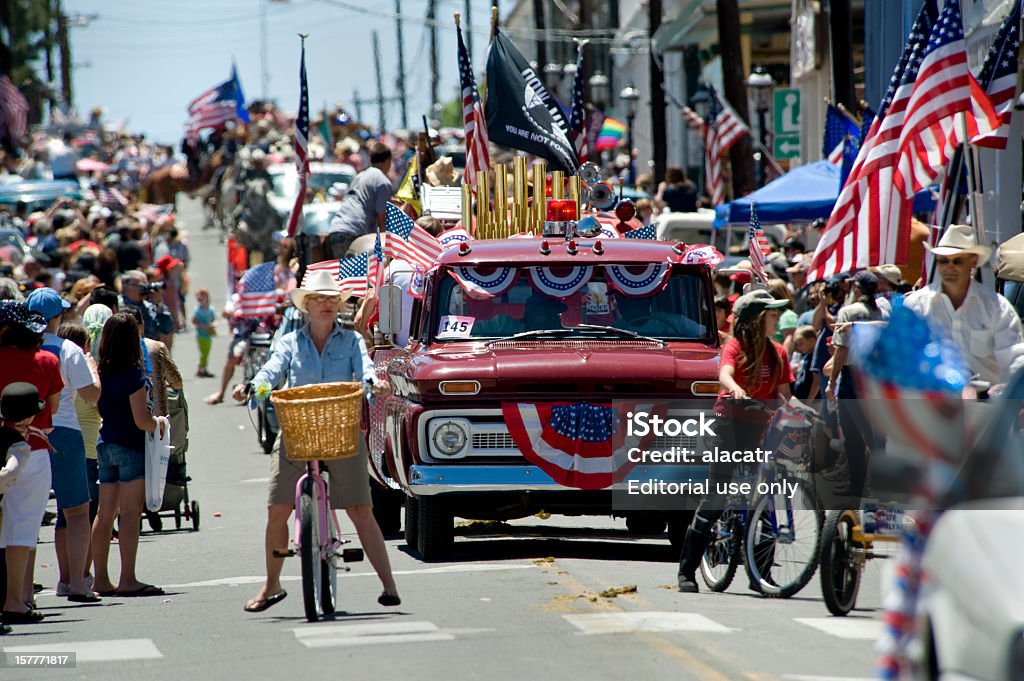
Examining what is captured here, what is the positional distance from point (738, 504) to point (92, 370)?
4.17 m

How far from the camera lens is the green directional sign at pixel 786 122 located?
30.5m

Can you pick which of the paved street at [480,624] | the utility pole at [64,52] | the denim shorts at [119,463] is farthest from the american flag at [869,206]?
the utility pole at [64,52]

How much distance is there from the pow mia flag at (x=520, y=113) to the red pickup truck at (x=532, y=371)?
6509 mm

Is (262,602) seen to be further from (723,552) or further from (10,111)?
(10,111)

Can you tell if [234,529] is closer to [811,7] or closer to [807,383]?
[807,383]

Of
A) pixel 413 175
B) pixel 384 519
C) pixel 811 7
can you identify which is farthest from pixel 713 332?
pixel 811 7

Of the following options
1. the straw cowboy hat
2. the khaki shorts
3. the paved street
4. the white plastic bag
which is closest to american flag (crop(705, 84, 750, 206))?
the straw cowboy hat

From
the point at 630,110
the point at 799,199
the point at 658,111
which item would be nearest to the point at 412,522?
the point at 799,199

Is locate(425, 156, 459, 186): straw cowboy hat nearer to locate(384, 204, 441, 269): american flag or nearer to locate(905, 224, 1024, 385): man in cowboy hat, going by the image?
locate(384, 204, 441, 269): american flag

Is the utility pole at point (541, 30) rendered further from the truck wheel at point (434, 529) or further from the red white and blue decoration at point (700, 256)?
the truck wheel at point (434, 529)

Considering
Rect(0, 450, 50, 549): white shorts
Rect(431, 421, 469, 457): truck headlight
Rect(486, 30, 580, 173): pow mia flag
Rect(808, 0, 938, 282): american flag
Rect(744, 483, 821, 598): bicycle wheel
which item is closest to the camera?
Rect(744, 483, 821, 598): bicycle wheel

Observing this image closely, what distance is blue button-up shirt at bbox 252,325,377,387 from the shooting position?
1015 centimetres

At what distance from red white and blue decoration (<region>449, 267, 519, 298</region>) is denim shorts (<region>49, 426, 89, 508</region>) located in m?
2.85

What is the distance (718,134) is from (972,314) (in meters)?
17.6
